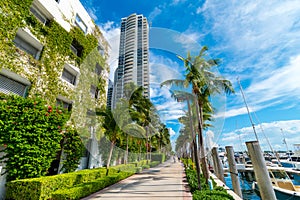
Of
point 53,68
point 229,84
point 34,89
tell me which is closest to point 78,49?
point 53,68

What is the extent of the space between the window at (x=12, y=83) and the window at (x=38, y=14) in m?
5.16

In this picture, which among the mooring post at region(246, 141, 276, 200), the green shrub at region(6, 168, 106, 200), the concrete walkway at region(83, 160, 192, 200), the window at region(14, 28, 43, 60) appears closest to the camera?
the mooring post at region(246, 141, 276, 200)

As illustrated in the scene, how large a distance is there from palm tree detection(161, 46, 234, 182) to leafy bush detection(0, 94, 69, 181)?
759 centimetres

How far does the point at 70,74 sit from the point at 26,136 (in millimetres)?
8382

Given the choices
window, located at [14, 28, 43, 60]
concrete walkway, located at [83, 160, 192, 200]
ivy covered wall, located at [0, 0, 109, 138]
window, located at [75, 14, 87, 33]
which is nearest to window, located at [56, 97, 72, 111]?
ivy covered wall, located at [0, 0, 109, 138]

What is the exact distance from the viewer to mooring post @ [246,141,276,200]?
215 inches

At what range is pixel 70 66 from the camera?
1332 cm

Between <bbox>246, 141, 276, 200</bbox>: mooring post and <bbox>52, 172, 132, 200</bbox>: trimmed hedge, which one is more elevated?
<bbox>246, 141, 276, 200</bbox>: mooring post

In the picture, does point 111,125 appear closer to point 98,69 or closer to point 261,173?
point 98,69

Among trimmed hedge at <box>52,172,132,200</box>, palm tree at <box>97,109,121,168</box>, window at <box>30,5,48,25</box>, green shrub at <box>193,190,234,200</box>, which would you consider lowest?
trimmed hedge at <box>52,172,132,200</box>

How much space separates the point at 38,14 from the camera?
11.2m

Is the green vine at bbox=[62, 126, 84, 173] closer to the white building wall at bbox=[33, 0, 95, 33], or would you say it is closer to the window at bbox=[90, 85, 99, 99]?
the window at bbox=[90, 85, 99, 99]

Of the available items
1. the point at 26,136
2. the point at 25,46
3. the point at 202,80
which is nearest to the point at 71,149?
the point at 26,136

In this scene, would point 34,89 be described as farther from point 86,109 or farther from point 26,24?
point 86,109
